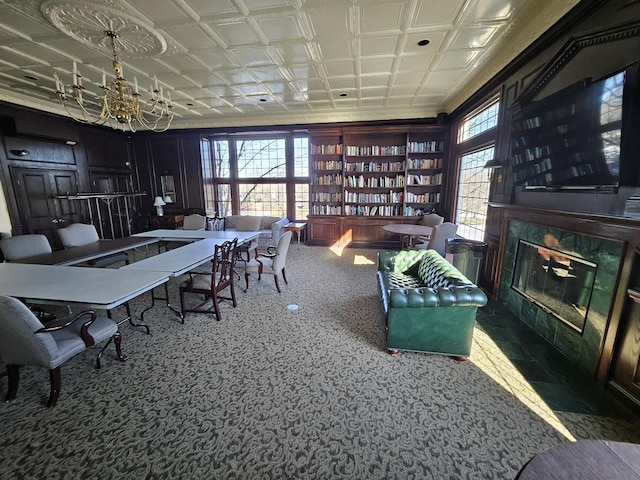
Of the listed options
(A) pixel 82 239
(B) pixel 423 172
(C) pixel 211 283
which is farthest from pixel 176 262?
(B) pixel 423 172

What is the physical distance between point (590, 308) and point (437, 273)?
1.18 metres

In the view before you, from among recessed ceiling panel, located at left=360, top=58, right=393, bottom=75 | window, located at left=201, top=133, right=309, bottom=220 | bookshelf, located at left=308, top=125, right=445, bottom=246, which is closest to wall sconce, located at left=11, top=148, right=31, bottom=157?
window, located at left=201, top=133, right=309, bottom=220

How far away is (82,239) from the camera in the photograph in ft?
13.7

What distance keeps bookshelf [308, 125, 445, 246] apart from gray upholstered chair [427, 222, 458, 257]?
2.16m

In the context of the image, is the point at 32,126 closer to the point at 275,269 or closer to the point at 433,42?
the point at 275,269

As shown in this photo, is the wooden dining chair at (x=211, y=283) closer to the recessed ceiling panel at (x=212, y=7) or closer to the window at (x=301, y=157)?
the recessed ceiling panel at (x=212, y=7)

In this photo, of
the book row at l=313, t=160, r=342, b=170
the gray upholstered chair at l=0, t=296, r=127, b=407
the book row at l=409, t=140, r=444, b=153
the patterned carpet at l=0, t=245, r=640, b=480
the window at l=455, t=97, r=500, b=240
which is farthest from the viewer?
the book row at l=313, t=160, r=342, b=170

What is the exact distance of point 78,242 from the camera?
4.10 m

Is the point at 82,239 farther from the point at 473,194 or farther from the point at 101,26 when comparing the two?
the point at 473,194

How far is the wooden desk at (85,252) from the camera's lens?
3061mm

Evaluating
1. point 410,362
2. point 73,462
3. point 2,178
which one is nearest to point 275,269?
point 410,362

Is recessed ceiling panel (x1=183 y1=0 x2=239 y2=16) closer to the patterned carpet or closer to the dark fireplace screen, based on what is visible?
the patterned carpet

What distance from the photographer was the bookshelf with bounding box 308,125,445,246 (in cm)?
629

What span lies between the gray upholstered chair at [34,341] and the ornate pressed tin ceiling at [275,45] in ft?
9.15
